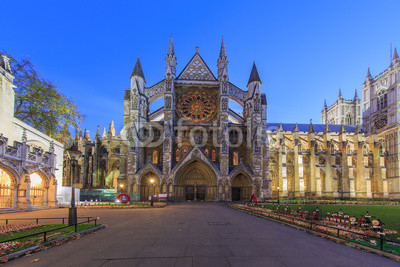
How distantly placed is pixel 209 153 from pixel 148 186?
34.6 feet

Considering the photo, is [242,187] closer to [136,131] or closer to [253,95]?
[253,95]

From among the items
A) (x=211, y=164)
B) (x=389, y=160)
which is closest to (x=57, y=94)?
(x=211, y=164)

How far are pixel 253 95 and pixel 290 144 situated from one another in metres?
23.3

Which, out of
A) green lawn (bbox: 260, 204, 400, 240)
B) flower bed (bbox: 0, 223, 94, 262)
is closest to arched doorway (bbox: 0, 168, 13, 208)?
flower bed (bbox: 0, 223, 94, 262)

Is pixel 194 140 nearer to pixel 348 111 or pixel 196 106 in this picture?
pixel 196 106

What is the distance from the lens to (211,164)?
40.4m

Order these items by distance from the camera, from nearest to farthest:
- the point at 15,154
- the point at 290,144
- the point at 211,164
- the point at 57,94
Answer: the point at 15,154, the point at 57,94, the point at 211,164, the point at 290,144

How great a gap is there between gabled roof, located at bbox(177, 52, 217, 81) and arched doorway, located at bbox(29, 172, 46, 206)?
2622 centimetres

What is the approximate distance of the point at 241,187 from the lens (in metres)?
41.8

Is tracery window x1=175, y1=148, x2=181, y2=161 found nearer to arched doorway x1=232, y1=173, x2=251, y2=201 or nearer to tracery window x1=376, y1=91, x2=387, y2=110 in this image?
arched doorway x1=232, y1=173, x2=251, y2=201

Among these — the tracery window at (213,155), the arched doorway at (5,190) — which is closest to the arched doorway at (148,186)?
the tracery window at (213,155)

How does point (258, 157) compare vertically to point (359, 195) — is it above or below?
above

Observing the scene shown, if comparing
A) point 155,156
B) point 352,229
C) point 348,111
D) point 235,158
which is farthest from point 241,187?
point 348,111

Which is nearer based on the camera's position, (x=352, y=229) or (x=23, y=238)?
(x=23, y=238)
